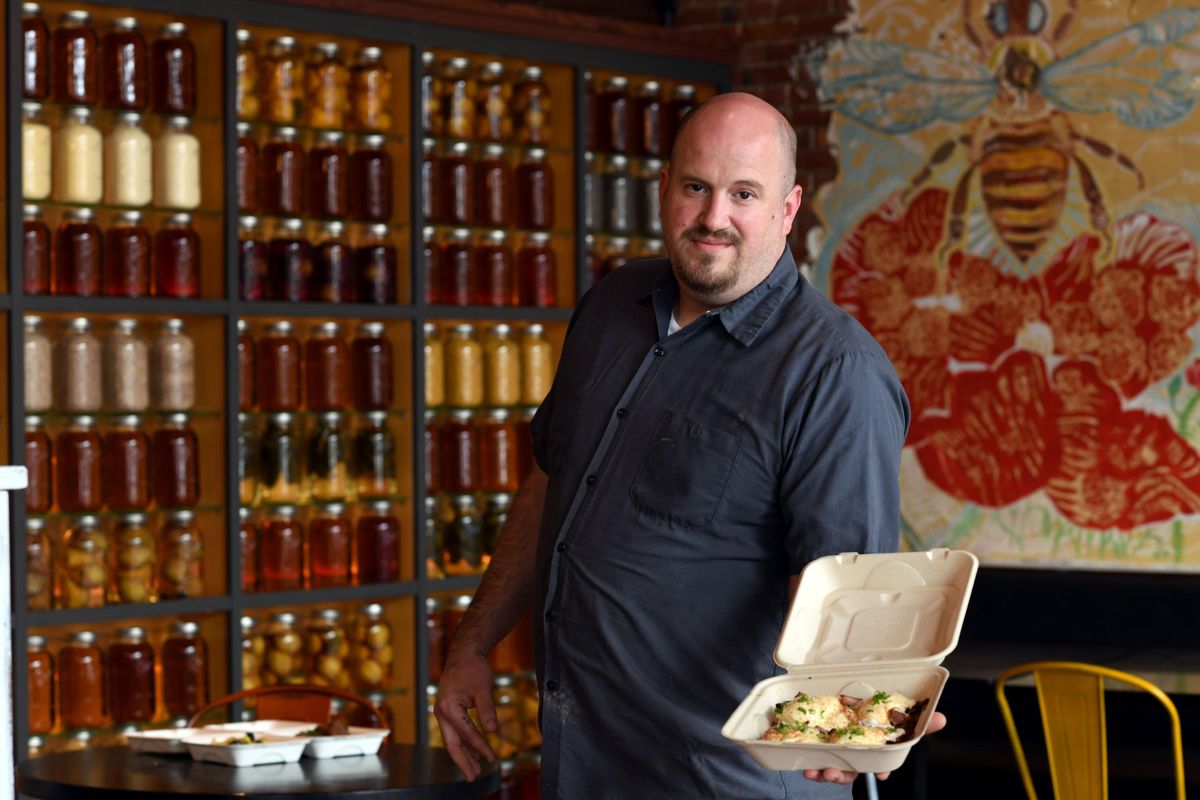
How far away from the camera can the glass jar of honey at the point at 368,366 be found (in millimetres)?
5047

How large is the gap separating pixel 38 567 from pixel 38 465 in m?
0.26

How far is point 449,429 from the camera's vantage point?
5258 millimetres

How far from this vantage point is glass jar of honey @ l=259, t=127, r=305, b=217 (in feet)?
16.0

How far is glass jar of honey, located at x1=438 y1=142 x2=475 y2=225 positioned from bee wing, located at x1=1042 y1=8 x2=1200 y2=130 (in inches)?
68.0

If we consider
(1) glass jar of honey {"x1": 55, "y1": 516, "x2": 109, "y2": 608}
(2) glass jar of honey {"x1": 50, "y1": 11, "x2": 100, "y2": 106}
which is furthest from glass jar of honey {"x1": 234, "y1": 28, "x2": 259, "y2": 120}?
(1) glass jar of honey {"x1": 55, "y1": 516, "x2": 109, "y2": 608}

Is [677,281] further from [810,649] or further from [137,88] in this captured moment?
[137,88]

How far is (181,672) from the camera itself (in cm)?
471

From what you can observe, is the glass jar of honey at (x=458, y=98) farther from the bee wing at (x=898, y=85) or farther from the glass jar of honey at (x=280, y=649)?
the glass jar of honey at (x=280, y=649)

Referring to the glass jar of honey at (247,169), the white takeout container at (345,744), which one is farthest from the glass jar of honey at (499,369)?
the white takeout container at (345,744)

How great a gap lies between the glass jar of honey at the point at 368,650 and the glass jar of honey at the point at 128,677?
661mm

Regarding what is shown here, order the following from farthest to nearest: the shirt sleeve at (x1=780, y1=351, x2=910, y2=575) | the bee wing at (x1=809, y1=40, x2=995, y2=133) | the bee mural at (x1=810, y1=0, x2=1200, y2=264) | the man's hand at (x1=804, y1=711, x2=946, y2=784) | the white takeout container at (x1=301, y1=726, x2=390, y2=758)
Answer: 1. the bee wing at (x1=809, y1=40, x2=995, y2=133)
2. the bee mural at (x1=810, y1=0, x2=1200, y2=264)
3. the white takeout container at (x1=301, y1=726, x2=390, y2=758)
4. the shirt sleeve at (x1=780, y1=351, x2=910, y2=575)
5. the man's hand at (x1=804, y1=711, x2=946, y2=784)

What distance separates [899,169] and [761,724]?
3.67m

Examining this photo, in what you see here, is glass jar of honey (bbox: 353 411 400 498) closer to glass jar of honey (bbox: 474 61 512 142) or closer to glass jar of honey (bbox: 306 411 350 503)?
Result: glass jar of honey (bbox: 306 411 350 503)

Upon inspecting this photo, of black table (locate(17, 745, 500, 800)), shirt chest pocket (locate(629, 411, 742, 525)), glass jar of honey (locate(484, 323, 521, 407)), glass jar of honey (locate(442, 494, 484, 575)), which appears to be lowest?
black table (locate(17, 745, 500, 800))
